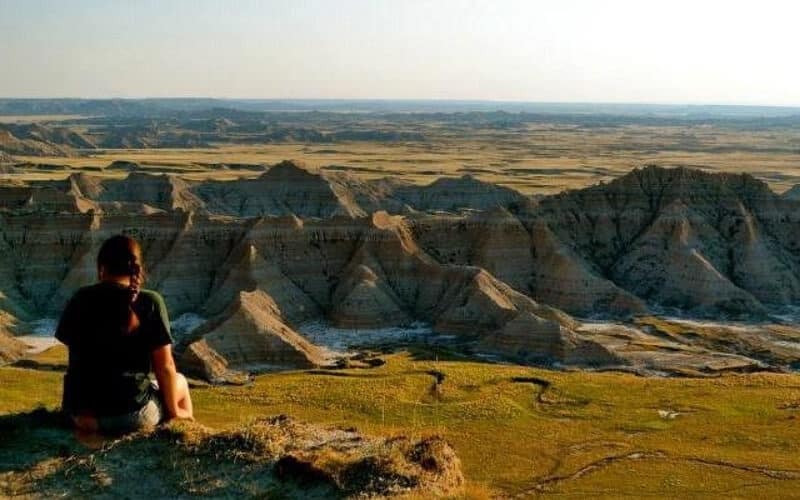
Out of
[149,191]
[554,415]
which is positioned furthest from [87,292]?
[149,191]

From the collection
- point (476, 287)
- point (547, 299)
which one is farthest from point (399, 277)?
point (547, 299)

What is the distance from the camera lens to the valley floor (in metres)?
36.7

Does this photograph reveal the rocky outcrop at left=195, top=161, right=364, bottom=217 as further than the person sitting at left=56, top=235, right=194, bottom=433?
Yes

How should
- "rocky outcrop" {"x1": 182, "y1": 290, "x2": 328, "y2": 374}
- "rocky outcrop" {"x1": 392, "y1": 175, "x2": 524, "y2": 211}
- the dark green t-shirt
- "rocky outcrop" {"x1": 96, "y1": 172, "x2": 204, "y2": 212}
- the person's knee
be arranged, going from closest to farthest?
the dark green t-shirt < the person's knee < "rocky outcrop" {"x1": 182, "y1": 290, "x2": 328, "y2": 374} < "rocky outcrop" {"x1": 96, "y1": 172, "x2": 204, "y2": 212} < "rocky outcrop" {"x1": 392, "y1": 175, "x2": 524, "y2": 211}

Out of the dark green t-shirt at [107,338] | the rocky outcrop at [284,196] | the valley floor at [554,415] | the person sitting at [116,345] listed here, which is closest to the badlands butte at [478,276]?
the valley floor at [554,415]

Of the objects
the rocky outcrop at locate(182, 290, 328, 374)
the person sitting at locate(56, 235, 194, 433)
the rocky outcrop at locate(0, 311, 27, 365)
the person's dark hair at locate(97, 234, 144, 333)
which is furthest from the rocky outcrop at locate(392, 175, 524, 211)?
the person's dark hair at locate(97, 234, 144, 333)

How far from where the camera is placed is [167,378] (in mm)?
14117

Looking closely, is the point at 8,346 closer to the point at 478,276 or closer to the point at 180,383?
the point at 478,276

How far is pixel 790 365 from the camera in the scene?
67250mm

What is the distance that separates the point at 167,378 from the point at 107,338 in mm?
1297

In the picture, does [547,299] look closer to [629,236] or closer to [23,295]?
[629,236]

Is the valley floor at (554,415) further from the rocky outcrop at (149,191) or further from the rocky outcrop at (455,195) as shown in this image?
the rocky outcrop at (455,195)

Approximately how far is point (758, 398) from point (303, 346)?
31499mm

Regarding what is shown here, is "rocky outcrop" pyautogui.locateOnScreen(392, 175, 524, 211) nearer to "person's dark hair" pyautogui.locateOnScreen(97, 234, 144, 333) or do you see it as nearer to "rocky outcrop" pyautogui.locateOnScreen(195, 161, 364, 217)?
"rocky outcrop" pyautogui.locateOnScreen(195, 161, 364, 217)
